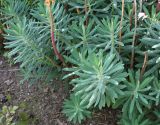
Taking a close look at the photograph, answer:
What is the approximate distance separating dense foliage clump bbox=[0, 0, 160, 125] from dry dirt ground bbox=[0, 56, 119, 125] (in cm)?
15

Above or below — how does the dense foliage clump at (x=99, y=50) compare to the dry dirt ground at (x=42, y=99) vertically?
above

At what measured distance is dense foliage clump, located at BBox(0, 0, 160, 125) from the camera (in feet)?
→ 7.25

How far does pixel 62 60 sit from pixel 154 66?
2.27 ft

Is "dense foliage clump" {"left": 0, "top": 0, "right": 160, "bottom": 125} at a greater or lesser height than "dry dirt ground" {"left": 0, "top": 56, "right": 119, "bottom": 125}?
greater

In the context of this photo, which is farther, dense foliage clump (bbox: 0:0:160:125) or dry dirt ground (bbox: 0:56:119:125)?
dry dirt ground (bbox: 0:56:119:125)

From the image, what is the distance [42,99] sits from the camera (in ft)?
9.99

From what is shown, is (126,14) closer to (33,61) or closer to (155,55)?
(155,55)

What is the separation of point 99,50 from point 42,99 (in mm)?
1016

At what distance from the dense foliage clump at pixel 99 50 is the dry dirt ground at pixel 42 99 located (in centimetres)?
15

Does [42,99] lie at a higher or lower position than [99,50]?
lower

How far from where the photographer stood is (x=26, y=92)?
123 inches

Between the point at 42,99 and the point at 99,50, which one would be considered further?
the point at 42,99

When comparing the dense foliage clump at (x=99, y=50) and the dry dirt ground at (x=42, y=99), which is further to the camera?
the dry dirt ground at (x=42, y=99)

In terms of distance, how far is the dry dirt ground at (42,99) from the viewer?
111 inches
